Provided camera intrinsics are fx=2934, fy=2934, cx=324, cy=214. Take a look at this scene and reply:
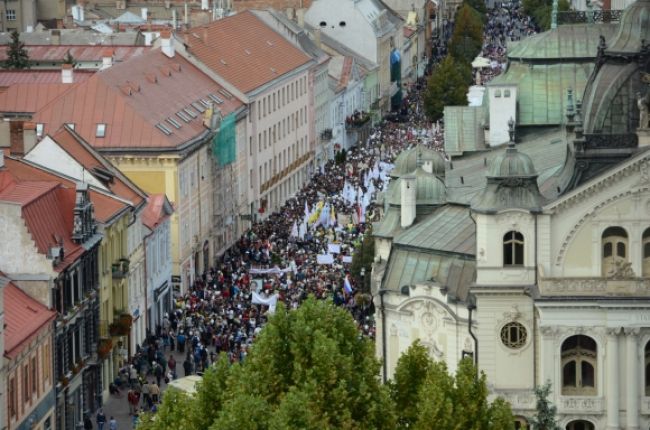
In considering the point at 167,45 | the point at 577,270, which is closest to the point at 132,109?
the point at 167,45

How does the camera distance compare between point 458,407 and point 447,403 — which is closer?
point 447,403

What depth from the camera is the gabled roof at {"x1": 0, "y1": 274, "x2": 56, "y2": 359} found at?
90438 mm

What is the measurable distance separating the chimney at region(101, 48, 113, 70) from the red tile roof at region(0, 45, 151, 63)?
1.30 ft

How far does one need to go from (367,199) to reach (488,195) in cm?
6225

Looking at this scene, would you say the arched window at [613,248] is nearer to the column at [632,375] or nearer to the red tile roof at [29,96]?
the column at [632,375]

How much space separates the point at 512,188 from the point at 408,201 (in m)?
11.9

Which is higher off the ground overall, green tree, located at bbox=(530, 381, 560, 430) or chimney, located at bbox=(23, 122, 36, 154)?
chimney, located at bbox=(23, 122, 36, 154)

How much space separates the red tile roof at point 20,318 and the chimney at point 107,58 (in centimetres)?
4619

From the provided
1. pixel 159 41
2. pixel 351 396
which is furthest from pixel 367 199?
pixel 351 396

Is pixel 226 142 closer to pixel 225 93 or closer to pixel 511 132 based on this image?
pixel 225 93

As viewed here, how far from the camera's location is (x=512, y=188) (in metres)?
88.8

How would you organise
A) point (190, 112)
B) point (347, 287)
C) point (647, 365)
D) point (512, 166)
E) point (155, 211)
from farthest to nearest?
point (190, 112), point (155, 211), point (347, 287), point (512, 166), point (647, 365)

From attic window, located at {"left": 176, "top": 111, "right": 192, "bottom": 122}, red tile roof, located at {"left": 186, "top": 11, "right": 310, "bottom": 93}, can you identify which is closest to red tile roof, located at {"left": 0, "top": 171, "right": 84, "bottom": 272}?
attic window, located at {"left": 176, "top": 111, "right": 192, "bottom": 122}

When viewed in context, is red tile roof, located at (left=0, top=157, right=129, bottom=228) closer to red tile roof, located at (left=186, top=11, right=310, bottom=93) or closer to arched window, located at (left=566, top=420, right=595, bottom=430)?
arched window, located at (left=566, top=420, right=595, bottom=430)
